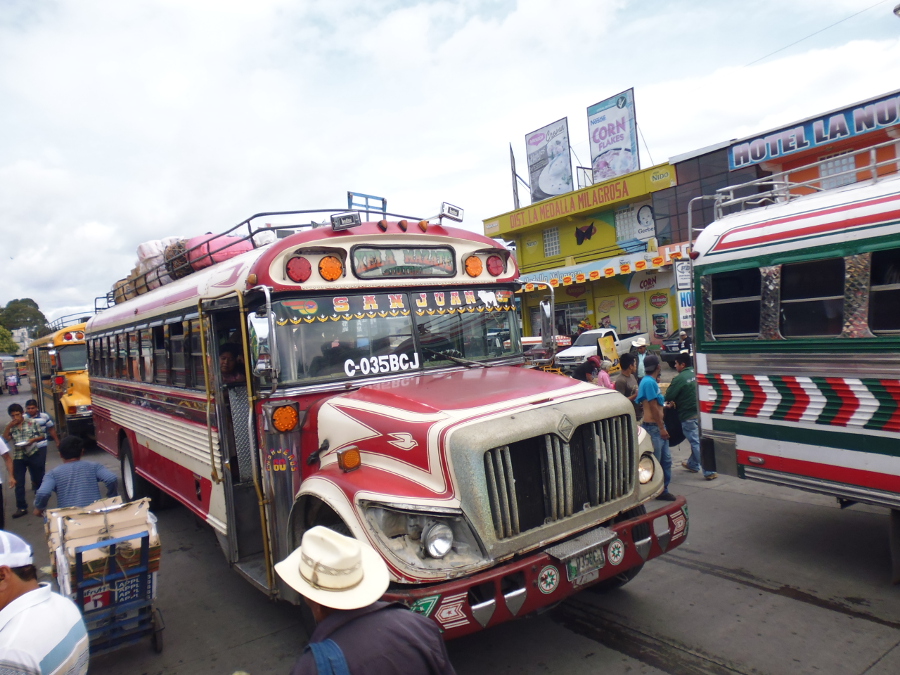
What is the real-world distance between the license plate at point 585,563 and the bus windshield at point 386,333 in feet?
6.10

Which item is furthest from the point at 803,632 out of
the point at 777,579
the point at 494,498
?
the point at 494,498

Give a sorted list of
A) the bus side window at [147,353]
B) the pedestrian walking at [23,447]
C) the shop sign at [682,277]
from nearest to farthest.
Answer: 1. the bus side window at [147,353]
2. the pedestrian walking at [23,447]
3. the shop sign at [682,277]

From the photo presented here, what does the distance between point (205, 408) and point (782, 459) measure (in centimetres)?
504

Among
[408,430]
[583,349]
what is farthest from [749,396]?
[583,349]

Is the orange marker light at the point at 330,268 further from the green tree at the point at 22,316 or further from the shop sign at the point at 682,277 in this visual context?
the green tree at the point at 22,316

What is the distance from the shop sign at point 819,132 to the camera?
16531mm

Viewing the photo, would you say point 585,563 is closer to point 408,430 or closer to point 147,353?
point 408,430

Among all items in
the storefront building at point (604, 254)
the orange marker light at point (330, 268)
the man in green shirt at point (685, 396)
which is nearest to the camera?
the orange marker light at point (330, 268)

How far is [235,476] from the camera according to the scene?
5141mm

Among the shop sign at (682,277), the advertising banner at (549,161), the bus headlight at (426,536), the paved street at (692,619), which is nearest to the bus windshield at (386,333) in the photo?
the bus headlight at (426,536)

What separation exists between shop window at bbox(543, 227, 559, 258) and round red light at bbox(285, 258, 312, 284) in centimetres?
2736

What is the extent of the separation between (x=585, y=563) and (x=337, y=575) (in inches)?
83.1

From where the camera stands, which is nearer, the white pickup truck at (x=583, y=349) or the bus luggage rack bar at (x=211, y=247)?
the bus luggage rack bar at (x=211, y=247)

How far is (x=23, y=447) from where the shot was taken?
348 inches
